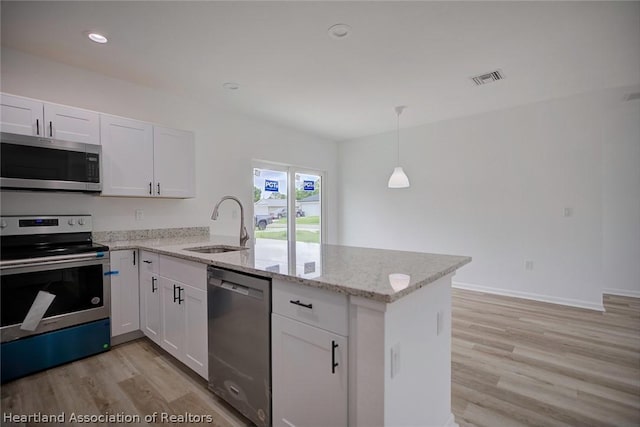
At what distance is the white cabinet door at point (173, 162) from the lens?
293 cm

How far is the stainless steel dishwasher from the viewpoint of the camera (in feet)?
4.91

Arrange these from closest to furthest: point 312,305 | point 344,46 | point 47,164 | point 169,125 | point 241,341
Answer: point 312,305 < point 241,341 < point 47,164 < point 344,46 < point 169,125

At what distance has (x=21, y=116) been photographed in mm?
2189

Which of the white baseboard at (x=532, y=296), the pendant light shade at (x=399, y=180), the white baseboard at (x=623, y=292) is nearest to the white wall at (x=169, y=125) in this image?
the pendant light shade at (x=399, y=180)

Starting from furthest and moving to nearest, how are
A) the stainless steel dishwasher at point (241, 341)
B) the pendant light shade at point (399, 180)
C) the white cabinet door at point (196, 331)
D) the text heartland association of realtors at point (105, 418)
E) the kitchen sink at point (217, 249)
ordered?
the pendant light shade at point (399, 180) → the kitchen sink at point (217, 249) → the white cabinet door at point (196, 331) → the text heartland association of realtors at point (105, 418) → the stainless steel dishwasher at point (241, 341)

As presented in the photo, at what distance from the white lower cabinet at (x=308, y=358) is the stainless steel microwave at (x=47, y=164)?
6.78 feet

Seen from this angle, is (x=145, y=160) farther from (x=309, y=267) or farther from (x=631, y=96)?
(x=631, y=96)

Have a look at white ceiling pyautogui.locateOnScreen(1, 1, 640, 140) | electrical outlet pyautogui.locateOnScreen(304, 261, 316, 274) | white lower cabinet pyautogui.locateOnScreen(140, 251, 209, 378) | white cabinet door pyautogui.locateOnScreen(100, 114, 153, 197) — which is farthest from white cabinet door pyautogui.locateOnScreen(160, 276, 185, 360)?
white ceiling pyautogui.locateOnScreen(1, 1, 640, 140)

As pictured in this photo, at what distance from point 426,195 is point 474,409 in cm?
340

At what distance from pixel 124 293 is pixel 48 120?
149 centimetres

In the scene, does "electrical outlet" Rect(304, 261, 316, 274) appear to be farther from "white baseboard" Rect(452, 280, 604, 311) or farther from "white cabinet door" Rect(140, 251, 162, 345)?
"white baseboard" Rect(452, 280, 604, 311)

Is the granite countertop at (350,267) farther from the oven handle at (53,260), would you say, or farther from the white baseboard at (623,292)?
the white baseboard at (623,292)

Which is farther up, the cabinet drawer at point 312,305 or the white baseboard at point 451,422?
the cabinet drawer at point 312,305

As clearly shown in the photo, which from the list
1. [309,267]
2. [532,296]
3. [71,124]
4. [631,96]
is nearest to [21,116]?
[71,124]
